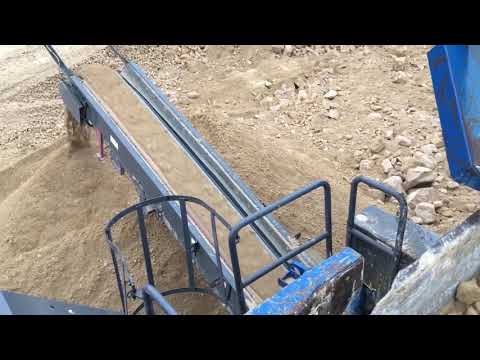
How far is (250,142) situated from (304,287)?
3652 mm

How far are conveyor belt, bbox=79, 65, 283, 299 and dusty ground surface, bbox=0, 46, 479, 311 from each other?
0.94m

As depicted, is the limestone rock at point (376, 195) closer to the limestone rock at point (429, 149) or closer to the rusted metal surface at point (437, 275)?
the limestone rock at point (429, 149)

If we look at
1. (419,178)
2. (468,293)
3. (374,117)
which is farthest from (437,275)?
(374,117)

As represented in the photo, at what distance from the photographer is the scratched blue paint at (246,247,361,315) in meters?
2.82

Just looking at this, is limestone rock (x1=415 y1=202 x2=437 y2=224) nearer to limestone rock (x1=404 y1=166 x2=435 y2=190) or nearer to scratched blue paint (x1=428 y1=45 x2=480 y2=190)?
limestone rock (x1=404 y1=166 x2=435 y2=190)

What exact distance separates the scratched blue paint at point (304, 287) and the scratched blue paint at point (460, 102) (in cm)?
86

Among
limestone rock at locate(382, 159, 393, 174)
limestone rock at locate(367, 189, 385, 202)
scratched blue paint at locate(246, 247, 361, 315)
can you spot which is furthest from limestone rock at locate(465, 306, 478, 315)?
limestone rock at locate(382, 159, 393, 174)

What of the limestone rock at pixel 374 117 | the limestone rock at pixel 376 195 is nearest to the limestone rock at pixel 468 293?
the limestone rock at pixel 376 195

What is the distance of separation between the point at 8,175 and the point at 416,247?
5.49 meters

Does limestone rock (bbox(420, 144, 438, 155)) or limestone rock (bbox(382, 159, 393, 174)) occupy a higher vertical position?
limestone rock (bbox(420, 144, 438, 155))

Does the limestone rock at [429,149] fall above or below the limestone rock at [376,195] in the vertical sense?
above

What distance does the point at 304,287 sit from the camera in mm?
2961

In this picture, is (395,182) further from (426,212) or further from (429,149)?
(429,149)

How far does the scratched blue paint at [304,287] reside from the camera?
9.25 feet
